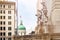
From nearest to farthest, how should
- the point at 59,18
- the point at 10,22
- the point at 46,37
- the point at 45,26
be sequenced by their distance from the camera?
1. the point at 59,18
2. the point at 46,37
3. the point at 45,26
4. the point at 10,22

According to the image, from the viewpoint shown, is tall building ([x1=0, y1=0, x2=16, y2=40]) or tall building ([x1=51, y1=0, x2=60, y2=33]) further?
tall building ([x1=0, y1=0, x2=16, y2=40])

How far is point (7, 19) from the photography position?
53.2 metres

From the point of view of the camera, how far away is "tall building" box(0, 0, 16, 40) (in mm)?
52031

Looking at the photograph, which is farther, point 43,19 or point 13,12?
point 13,12

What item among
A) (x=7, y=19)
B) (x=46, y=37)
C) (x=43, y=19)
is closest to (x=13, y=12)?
(x=7, y=19)

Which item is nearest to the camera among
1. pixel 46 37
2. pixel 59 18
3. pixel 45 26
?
pixel 59 18

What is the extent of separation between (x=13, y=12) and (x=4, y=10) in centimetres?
177

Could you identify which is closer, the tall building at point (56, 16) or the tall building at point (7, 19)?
the tall building at point (56, 16)

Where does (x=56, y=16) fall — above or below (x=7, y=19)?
above

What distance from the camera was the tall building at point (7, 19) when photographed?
171ft

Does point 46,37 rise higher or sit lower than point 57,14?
lower

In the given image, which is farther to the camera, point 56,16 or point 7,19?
point 7,19

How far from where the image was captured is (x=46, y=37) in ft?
92.0

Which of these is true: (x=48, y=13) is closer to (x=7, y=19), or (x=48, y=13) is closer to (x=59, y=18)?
(x=59, y=18)
